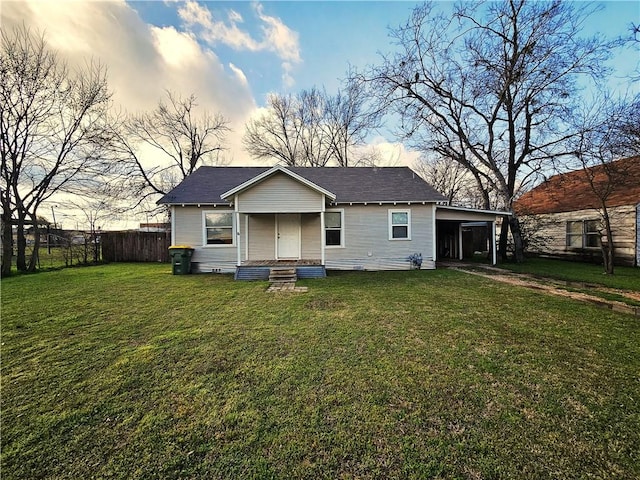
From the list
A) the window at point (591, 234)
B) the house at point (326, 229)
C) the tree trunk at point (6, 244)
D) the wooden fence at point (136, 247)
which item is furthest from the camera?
the wooden fence at point (136, 247)

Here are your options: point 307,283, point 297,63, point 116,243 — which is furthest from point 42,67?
point 307,283

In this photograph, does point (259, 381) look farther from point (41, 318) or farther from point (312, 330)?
point (41, 318)

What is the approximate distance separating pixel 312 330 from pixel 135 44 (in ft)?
36.6

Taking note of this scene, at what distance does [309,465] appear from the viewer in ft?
6.20

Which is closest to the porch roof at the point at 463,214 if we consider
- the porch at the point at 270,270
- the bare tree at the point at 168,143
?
the porch at the point at 270,270

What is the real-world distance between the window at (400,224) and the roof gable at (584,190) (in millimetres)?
6331

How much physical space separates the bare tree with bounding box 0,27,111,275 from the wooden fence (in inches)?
130

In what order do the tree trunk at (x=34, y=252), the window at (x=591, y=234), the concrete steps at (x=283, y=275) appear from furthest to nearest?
the window at (x=591, y=234), the tree trunk at (x=34, y=252), the concrete steps at (x=283, y=275)

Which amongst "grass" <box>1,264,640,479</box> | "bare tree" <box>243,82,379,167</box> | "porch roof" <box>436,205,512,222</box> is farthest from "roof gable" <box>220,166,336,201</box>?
"bare tree" <box>243,82,379,167</box>

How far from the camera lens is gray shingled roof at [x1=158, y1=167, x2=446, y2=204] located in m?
11.2

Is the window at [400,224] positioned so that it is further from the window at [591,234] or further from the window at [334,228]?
the window at [591,234]

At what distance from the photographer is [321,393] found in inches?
107

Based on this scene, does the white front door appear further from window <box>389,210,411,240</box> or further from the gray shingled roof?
window <box>389,210,411,240</box>

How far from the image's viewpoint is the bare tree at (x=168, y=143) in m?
17.3
